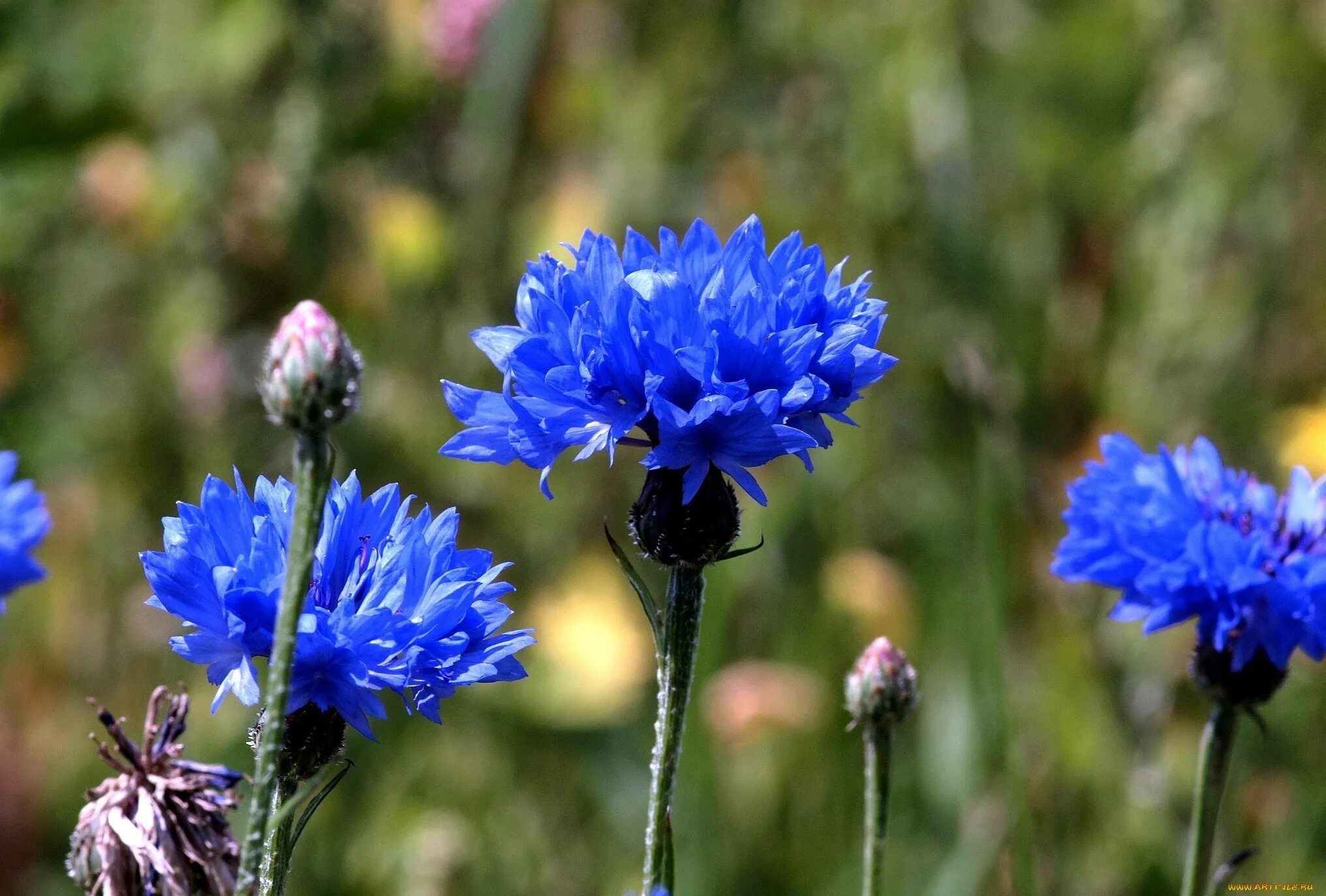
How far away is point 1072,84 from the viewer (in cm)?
305

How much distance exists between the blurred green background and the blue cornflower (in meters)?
1.30

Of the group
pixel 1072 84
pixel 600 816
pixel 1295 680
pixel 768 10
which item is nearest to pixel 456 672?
pixel 600 816

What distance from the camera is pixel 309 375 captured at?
854mm

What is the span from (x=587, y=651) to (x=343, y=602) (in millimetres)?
1768

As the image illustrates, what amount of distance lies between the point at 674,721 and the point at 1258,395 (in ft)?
7.85

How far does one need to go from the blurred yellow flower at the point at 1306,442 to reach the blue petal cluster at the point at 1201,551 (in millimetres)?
1224

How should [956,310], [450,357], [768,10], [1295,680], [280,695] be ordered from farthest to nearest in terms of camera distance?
[768,10]
[956,310]
[450,357]
[1295,680]
[280,695]

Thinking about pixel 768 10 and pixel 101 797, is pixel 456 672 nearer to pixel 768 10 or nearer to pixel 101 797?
pixel 101 797

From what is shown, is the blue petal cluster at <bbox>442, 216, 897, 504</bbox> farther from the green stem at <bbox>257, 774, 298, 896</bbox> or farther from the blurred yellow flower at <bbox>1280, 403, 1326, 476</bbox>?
the blurred yellow flower at <bbox>1280, 403, 1326, 476</bbox>

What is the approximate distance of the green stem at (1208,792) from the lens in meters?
1.24

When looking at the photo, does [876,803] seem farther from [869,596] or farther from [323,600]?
[869,596]

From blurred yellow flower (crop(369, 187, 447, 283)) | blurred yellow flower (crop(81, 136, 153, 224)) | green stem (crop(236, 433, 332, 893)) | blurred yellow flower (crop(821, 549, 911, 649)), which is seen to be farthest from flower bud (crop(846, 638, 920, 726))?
blurred yellow flower (crop(81, 136, 153, 224))

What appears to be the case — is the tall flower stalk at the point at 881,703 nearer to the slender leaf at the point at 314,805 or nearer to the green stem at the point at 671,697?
the green stem at the point at 671,697

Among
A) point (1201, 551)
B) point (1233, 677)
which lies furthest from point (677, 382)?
point (1233, 677)
